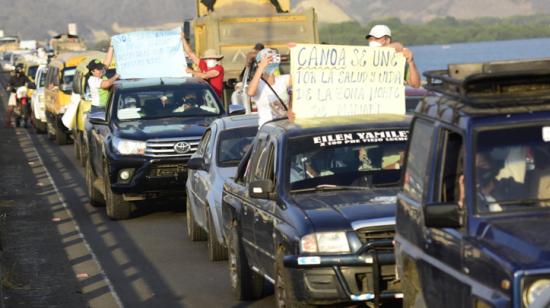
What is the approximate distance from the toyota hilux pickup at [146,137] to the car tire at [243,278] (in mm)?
6439

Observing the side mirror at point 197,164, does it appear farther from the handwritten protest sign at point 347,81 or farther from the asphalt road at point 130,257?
the handwritten protest sign at point 347,81

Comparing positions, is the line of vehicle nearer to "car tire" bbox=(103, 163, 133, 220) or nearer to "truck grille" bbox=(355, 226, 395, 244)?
"car tire" bbox=(103, 163, 133, 220)

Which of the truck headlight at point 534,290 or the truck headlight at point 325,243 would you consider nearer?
the truck headlight at point 534,290

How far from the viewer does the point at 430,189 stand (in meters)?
8.68

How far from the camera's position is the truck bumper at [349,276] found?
10.8 meters

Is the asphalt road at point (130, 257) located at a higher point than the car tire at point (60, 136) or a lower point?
higher

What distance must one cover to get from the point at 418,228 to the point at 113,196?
11164 millimetres

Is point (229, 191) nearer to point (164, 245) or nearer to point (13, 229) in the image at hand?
point (164, 245)

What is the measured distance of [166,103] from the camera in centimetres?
2066

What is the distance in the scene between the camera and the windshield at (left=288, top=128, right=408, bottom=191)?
12133 millimetres

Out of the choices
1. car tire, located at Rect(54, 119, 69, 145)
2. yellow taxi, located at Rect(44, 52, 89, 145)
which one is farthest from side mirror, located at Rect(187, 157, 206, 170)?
car tire, located at Rect(54, 119, 69, 145)

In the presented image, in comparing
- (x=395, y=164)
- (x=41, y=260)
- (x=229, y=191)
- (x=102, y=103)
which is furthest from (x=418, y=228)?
(x=102, y=103)

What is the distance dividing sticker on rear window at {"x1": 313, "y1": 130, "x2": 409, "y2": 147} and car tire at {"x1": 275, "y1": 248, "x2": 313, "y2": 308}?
125 cm

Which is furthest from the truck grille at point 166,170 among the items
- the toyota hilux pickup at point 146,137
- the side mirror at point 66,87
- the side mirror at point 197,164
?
the side mirror at point 66,87
